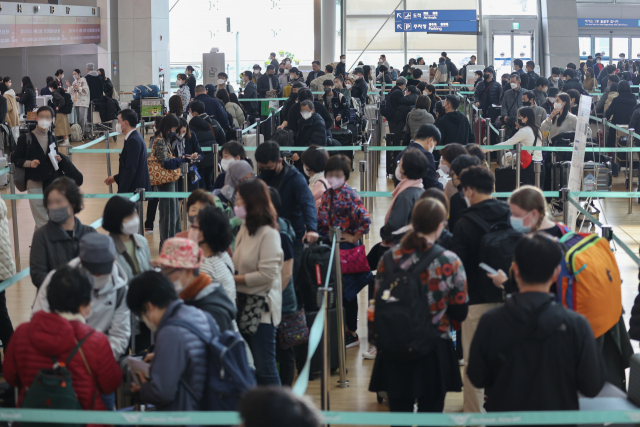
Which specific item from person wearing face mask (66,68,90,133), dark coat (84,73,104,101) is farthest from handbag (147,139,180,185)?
dark coat (84,73,104,101)

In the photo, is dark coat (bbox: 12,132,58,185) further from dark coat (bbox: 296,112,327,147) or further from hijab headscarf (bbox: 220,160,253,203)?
dark coat (bbox: 296,112,327,147)

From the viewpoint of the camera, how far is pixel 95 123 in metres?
19.5

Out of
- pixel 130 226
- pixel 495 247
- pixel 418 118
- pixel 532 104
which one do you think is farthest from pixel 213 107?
pixel 495 247

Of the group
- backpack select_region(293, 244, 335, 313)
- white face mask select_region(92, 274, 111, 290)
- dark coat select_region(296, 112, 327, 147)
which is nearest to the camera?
white face mask select_region(92, 274, 111, 290)

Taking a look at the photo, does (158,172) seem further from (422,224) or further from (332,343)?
(422,224)

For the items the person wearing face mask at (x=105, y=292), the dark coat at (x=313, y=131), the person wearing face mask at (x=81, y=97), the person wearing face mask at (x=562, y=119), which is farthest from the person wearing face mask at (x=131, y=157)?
the person wearing face mask at (x=81, y=97)

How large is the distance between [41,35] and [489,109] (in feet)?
41.7

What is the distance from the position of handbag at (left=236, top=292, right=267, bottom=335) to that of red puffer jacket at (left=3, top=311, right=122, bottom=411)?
44.5 inches

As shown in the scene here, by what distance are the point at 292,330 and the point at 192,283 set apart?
1472 mm

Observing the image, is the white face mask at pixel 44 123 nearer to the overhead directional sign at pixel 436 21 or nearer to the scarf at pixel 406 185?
the scarf at pixel 406 185

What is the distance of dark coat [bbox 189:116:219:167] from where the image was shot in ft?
31.4

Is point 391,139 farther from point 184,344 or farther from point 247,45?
point 247,45

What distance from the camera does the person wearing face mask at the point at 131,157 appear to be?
7281 mm

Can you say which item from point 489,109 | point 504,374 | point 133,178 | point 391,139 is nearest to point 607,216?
point 391,139
